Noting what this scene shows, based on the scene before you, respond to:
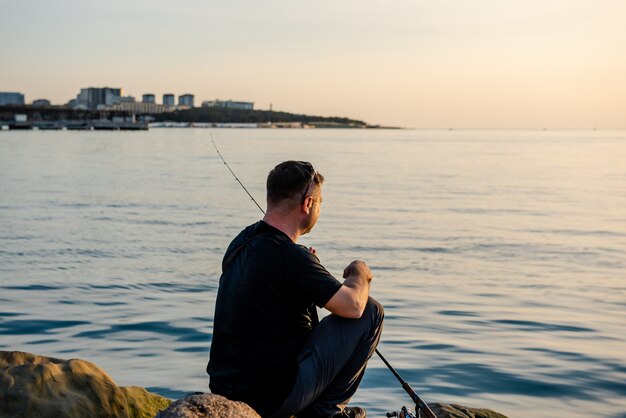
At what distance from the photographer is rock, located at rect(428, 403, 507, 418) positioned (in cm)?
553

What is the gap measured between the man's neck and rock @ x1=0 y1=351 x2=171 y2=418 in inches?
51.4

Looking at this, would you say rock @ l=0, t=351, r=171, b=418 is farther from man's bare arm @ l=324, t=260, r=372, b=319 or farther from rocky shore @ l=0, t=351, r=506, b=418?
man's bare arm @ l=324, t=260, r=372, b=319

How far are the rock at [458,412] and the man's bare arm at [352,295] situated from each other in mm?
1063

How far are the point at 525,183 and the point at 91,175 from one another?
64.1 ft

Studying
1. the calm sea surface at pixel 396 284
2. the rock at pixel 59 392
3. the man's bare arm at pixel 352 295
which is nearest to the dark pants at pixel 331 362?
the man's bare arm at pixel 352 295

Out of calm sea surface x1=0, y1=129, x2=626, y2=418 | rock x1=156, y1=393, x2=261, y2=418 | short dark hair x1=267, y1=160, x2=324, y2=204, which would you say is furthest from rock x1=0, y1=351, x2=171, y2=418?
calm sea surface x1=0, y1=129, x2=626, y2=418

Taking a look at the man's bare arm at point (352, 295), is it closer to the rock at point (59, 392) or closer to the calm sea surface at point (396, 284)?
the rock at point (59, 392)

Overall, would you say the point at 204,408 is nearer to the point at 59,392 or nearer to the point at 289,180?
the point at 59,392

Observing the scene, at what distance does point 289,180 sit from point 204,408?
1432 mm

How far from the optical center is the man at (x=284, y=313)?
15.9ft

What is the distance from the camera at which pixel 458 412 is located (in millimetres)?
5566

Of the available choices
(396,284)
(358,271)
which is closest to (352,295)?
(358,271)

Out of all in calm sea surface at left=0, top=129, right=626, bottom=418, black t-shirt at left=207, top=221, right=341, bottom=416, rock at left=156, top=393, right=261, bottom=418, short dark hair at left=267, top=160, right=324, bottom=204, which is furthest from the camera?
calm sea surface at left=0, top=129, right=626, bottom=418

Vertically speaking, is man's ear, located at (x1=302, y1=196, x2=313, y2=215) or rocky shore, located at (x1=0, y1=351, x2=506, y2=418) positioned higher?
man's ear, located at (x1=302, y1=196, x2=313, y2=215)
